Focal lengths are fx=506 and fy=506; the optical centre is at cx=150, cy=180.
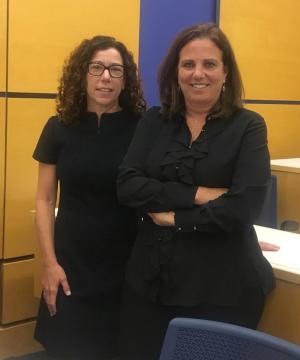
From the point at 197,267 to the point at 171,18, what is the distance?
2.02 meters

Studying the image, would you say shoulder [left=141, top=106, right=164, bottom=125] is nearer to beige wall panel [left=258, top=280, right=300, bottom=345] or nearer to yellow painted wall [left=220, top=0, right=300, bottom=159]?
beige wall panel [left=258, top=280, right=300, bottom=345]

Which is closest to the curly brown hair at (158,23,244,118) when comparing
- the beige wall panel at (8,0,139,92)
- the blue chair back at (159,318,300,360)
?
the blue chair back at (159,318,300,360)

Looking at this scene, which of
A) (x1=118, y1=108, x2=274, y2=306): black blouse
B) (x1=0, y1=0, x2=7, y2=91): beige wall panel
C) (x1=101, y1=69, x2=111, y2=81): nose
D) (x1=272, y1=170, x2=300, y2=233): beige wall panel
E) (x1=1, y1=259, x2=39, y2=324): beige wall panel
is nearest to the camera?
(x1=118, y1=108, x2=274, y2=306): black blouse

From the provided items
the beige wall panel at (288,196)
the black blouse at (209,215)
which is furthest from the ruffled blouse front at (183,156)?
the beige wall panel at (288,196)

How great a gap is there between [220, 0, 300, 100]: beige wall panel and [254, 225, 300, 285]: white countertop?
5.72ft

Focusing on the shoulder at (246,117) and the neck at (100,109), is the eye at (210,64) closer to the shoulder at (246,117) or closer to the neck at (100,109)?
the shoulder at (246,117)

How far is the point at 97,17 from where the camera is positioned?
2621mm

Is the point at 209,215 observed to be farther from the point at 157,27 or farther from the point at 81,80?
the point at 157,27

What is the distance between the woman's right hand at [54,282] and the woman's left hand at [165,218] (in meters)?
0.52

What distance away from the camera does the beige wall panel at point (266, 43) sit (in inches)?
133

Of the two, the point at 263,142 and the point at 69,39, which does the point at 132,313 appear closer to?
the point at 263,142

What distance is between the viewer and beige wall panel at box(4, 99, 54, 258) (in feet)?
8.05

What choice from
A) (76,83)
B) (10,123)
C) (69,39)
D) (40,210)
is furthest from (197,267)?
(69,39)

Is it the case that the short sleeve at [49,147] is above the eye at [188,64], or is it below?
below
